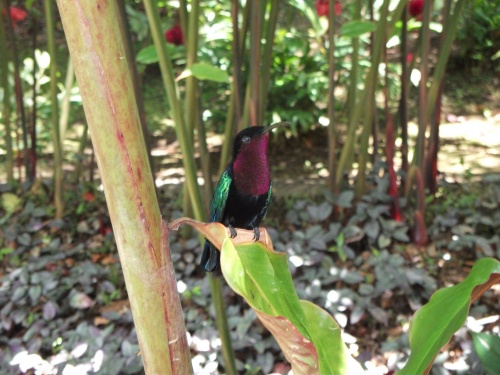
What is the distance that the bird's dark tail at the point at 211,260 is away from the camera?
0.93m

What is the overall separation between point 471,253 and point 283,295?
1661 mm

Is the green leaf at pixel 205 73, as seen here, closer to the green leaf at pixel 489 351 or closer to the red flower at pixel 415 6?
the green leaf at pixel 489 351

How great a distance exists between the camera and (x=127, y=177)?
593 millimetres

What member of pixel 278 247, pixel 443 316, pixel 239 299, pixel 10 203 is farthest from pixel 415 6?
pixel 10 203

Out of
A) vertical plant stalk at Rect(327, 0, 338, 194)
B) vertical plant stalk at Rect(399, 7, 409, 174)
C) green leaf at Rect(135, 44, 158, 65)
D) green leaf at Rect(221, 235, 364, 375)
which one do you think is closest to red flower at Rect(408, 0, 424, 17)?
vertical plant stalk at Rect(399, 7, 409, 174)

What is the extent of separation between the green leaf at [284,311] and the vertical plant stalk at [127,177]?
0.09m

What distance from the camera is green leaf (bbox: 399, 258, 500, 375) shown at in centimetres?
73

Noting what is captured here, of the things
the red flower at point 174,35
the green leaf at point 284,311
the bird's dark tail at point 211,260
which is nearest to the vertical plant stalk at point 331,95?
the red flower at point 174,35

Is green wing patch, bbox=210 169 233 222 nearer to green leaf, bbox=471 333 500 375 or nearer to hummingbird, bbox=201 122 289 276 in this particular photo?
hummingbird, bbox=201 122 289 276

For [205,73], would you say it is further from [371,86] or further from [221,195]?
[371,86]

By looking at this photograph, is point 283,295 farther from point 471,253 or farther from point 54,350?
point 471,253

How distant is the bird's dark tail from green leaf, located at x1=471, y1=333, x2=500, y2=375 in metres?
0.59

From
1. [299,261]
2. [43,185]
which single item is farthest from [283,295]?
[43,185]

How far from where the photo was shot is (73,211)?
8.44 feet
